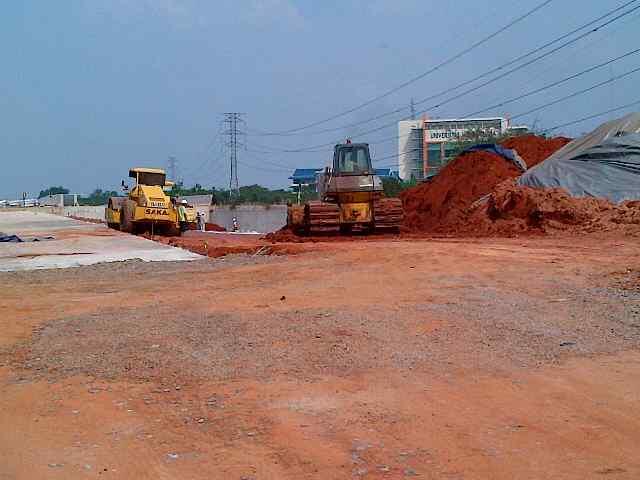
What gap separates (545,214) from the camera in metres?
22.4

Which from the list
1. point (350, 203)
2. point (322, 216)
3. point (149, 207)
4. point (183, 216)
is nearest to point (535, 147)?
point (350, 203)

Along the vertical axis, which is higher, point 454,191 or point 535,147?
point 535,147

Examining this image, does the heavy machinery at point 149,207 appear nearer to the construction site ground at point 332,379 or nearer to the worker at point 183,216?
the worker at point 183,216

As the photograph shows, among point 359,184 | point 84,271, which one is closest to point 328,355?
point 84,271

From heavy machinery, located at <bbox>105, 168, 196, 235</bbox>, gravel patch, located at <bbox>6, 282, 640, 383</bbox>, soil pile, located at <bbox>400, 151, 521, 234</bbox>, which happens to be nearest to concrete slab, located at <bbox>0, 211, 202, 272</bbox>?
heavy machinery, located at <bbox>105, 168, 196, 235</bbox>

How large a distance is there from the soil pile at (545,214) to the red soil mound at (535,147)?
7462 millimetres

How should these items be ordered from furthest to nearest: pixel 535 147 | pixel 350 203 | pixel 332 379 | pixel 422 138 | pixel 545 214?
pixel 422 138
pixel 535 147
pixel 350 203
pixel 545 214
pixel 332 379

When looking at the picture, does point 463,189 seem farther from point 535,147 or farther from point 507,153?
point 535,147

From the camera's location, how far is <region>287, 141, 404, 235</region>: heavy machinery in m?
25.2

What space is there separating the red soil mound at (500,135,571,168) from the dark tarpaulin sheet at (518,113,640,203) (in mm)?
4336

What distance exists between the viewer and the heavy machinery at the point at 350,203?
2522 centimetres

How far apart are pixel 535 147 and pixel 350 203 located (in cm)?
1204

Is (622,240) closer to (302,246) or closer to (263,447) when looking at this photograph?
(302,246)

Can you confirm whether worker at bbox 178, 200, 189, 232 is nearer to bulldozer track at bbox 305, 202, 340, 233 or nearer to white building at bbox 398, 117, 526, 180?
bulldozer track at bbox 305, 202, 340, 233
